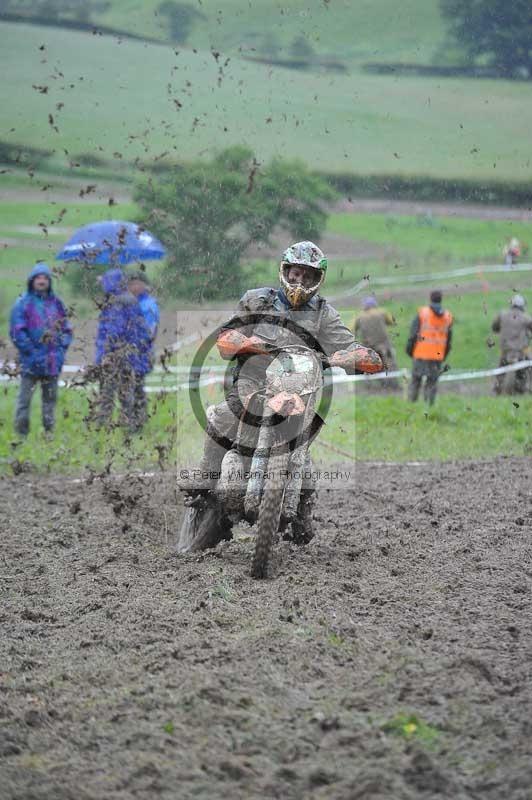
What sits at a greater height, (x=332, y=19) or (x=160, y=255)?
(x=332, y=19)

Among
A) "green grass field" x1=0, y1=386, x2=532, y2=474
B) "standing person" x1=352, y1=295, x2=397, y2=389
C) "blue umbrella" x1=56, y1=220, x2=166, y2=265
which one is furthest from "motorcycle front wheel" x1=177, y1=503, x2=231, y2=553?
"standing person" x1=352, y1=295, x2=397, y2=389

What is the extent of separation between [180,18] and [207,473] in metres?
7.94

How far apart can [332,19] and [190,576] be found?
9403 millimetres

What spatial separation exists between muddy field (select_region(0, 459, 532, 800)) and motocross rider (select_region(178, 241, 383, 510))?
93cm

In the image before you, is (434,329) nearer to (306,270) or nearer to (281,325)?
(281,325)

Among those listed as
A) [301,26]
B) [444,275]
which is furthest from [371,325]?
[444,275]

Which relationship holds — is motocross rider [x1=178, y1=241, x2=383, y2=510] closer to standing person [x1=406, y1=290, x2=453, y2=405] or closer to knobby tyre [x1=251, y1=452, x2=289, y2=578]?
knobby tyre [x1=251, y1=452, x2=289, y2=578]

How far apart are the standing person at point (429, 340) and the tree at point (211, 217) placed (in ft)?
18.7

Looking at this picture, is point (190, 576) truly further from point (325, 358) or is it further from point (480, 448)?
point (480, 448)

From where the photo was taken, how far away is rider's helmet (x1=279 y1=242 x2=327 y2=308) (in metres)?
7.72

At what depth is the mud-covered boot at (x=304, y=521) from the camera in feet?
26.4

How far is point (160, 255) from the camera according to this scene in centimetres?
1378

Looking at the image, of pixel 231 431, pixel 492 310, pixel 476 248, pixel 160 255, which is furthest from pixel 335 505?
pixel 476 248

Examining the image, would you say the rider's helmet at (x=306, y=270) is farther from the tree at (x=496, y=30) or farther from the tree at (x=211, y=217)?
the tree at (x=496, y=30)
